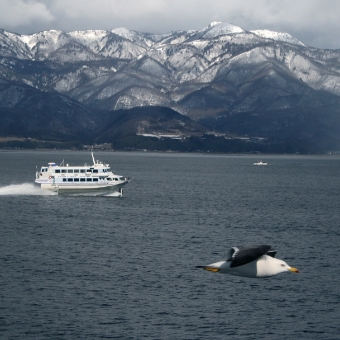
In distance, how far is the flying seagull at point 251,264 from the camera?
3462 cm

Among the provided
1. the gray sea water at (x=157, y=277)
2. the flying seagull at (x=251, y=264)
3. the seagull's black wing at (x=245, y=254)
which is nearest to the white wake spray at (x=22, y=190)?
the gray sea water at (x=157, y=277)

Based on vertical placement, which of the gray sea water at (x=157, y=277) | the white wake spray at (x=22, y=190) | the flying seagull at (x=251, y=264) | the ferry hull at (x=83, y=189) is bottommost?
the gray sea water at (x=157, y=277)

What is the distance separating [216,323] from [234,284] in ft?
43.6

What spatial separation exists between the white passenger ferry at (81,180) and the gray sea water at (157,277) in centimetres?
1767

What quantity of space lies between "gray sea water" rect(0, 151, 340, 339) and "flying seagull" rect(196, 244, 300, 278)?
2644 cm

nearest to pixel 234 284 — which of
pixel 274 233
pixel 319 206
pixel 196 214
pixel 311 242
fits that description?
pixel 311 242

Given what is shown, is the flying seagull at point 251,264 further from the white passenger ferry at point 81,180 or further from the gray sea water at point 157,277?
the white passenger ferry at point 81,180

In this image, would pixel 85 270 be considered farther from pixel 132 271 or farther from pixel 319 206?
pixel 319 206

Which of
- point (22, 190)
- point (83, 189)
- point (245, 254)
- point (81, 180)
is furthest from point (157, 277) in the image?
point (22, 190)

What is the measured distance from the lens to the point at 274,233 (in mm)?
115625

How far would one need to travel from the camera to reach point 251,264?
36.9m

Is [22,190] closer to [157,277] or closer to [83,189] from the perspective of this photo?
[83,189]

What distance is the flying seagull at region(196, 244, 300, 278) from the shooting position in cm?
3462

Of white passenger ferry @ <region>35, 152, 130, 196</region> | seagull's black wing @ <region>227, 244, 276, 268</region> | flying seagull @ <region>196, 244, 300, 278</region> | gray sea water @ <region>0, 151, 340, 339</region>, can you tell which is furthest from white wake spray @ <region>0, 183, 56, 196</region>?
seagull's black wing @ <region>227, 244, 276, 268</region>
